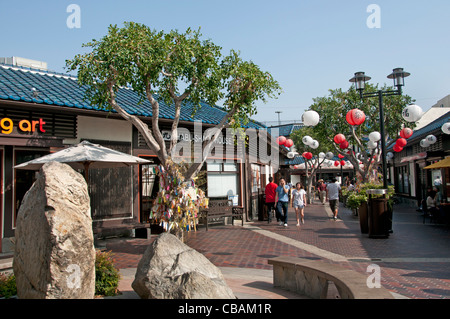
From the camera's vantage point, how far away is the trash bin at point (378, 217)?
1016 centimetres

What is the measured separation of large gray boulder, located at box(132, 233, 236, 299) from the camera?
3595mm

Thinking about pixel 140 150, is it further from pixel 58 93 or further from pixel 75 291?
pixel 75 291

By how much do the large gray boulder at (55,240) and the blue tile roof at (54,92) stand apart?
4731 millimetres

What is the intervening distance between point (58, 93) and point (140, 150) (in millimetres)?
2954

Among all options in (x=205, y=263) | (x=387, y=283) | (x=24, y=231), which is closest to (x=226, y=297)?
(x=205, y=263)

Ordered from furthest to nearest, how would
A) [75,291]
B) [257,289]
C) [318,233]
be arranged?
[318,233], [257,289], [75,291]

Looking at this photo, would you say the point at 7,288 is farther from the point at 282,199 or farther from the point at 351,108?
the point at 351,108

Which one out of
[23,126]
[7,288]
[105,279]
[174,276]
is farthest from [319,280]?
[23,126]

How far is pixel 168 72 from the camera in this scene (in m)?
8.10

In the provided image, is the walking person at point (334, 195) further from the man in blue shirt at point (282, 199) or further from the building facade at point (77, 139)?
the building facade at point (77, 139)

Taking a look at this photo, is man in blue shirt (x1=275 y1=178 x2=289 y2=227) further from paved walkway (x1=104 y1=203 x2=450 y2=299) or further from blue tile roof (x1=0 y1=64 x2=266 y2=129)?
blue tile roof (x1=0 y1=64 x2=266 y2=129)

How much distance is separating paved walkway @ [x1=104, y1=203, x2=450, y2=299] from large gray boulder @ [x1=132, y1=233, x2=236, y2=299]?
903 millimetres

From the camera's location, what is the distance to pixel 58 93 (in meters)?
10.1
